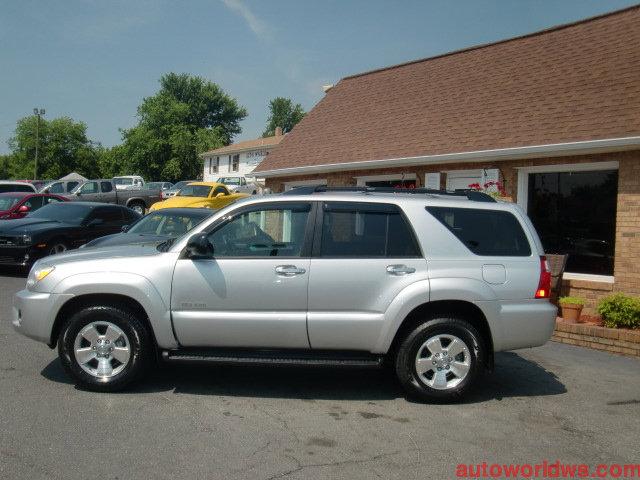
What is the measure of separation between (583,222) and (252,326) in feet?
23.8

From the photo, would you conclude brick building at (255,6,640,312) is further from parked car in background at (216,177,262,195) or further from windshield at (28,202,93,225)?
parked car in background at (216,177,262,195)

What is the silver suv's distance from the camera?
18.3ft

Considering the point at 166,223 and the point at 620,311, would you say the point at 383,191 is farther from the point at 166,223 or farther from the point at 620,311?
the point at 166,223

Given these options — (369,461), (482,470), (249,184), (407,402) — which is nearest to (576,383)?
(407,402)

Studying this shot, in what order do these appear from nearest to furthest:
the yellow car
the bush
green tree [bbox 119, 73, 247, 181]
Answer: the bush
the yellow car
green tree [bbox 119, 73, 247, 181]

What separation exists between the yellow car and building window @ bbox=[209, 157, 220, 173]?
3815cm

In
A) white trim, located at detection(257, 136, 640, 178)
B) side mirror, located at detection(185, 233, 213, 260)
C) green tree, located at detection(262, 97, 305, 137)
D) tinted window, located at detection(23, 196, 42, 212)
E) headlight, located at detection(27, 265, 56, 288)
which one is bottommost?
headlight, located at detection(27, 265, 56, 288)

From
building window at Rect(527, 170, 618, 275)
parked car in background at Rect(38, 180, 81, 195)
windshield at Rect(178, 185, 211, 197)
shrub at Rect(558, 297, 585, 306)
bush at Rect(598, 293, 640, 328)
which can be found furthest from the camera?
parked car in background at Rect(38, 180, 81, 195)

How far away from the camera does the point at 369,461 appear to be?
437 cm

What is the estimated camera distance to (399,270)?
→ 566cm

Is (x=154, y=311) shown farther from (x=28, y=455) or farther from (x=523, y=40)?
(x=523, y=40)

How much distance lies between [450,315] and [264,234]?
5.98 feet

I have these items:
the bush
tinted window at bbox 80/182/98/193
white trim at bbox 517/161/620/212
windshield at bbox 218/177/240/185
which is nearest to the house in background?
windshield at bbox 218/177/240/185

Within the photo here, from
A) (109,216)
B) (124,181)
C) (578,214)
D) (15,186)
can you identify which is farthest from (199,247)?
A: (124,181)
